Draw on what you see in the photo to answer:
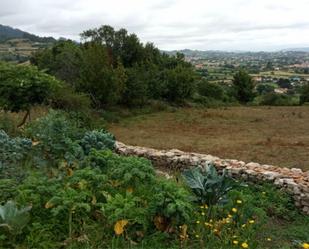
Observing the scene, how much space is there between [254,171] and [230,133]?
44.5 feet

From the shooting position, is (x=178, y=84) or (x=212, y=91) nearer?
(x=178, y=84)

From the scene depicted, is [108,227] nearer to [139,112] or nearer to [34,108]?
[34,108]

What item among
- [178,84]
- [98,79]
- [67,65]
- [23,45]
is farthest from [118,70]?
[23,45]

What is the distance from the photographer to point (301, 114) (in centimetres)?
2658

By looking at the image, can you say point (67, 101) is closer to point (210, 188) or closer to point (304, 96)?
point (210, 188)

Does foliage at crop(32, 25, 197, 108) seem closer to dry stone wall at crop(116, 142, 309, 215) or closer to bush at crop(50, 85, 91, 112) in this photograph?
bush at crop(50, 85, 91, 112)

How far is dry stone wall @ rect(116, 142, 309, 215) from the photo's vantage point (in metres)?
6.13

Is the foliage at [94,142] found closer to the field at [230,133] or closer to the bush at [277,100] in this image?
the field at [230,133]

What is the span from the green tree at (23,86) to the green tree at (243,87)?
2569 centimetres

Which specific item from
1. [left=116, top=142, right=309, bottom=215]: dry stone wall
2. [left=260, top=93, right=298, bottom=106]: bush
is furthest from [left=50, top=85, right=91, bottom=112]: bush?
[left=260, top=93, right=298, bottom=106]: bush

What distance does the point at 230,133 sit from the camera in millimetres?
20266

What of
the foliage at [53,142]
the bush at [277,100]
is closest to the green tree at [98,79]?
the bush at [277,100]

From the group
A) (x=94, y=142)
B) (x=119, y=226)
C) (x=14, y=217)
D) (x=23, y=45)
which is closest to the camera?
(x=14, y=217)

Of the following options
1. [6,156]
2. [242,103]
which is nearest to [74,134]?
[6,156]
